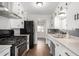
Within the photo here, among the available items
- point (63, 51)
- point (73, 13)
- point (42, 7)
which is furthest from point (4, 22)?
point (42, 7)

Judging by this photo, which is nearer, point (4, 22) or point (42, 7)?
point (4, 22)

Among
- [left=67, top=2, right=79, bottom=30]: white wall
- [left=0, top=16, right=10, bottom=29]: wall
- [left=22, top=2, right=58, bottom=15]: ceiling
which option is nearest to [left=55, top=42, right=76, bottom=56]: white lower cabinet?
[left=67, top=2, right=79, bottom=30]: white wall

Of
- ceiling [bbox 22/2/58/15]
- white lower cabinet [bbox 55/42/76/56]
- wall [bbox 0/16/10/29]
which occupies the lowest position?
white lower cabinet [bbox 55/42/76/56]

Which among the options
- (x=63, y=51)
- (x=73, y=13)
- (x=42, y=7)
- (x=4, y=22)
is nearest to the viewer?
(x=63, y=51)

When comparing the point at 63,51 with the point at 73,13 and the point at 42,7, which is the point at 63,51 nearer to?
the point at 73,13

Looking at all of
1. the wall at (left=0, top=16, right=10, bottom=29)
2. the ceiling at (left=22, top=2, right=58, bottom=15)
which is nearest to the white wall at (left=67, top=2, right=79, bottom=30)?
the ceiling at (left=22, top=2, right=58, bottom=15)

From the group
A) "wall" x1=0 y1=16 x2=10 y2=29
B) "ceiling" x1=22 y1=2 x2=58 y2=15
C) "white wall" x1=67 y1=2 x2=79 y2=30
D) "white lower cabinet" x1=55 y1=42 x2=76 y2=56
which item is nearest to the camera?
"white lower cabinet" x1=55 y1=42 x2=76 y2=56

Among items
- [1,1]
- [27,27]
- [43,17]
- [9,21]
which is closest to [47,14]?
[43,17]

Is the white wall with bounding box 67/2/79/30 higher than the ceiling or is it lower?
lower

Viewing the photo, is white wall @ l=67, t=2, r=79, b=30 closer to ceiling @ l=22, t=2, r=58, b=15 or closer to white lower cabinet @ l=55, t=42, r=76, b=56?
white lower cabinet @ l=55, t=42, r=76, b=56

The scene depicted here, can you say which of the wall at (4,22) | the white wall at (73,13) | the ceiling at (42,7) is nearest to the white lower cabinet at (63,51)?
the white wall at (73,13)

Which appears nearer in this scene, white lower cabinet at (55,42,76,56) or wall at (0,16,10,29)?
white lower cabinet at (55,42,76,56)

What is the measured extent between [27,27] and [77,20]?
11.1 ft

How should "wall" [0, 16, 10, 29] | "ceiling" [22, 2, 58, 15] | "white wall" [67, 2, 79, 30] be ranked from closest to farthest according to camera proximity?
"white wall" [67, 2, 79, 30] → "wall" [0, 16, 10, 29] → "ceiling" [22, 2, 58, 15]
